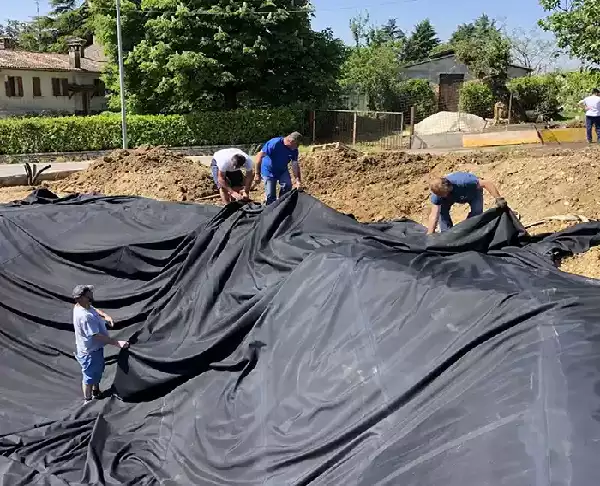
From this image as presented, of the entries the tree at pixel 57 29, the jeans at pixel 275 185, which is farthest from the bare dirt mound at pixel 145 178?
the tree at pixel 57 29

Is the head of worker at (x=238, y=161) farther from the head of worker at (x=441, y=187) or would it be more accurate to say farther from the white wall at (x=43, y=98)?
the white wall at (x=43, y=98)

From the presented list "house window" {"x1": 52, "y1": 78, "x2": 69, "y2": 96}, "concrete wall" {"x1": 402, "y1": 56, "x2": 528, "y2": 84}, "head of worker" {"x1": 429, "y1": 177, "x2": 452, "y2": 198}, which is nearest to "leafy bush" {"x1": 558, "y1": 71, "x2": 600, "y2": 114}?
"head of worker" {"x1": 429, "y1": 177, "x2": 452, "y2": 198}

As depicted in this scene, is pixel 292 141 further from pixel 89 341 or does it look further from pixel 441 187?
pixel 89 341

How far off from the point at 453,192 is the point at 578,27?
21.1 ft

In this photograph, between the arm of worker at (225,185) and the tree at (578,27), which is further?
the tree at (578,27)

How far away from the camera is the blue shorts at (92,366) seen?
17.1 ft

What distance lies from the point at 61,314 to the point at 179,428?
2339mm

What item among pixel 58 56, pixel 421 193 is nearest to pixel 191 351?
pixel 421 193

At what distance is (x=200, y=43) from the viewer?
24.0 m

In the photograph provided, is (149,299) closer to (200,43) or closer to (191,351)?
(191,351)

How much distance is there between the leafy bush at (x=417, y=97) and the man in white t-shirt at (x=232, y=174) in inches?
861

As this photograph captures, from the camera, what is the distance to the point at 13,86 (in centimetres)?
3250

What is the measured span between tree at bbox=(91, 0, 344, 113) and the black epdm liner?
1842 cm

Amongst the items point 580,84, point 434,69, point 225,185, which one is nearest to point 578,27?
point 580,84
